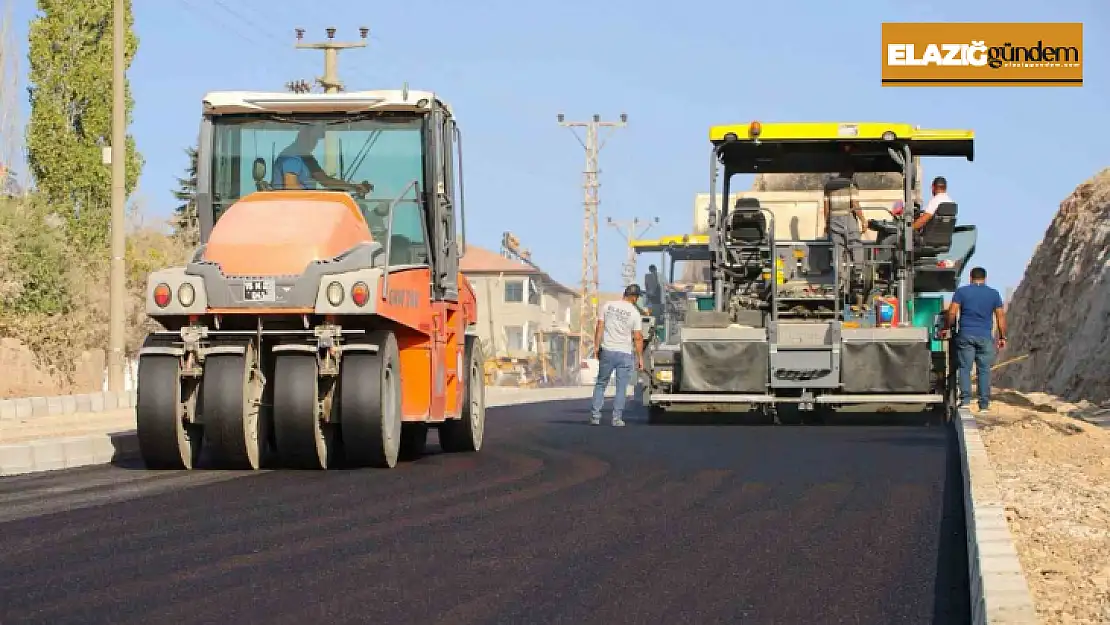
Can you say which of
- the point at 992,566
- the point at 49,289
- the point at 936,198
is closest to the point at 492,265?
the point at 49,289

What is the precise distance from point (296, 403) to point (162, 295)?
4.10 feet

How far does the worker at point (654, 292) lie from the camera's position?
24.0m

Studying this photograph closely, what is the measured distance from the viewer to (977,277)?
19172 millimetres

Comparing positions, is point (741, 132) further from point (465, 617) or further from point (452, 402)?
point (465, 617)

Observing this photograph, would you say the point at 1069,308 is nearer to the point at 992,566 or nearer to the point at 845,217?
the point at 845,217

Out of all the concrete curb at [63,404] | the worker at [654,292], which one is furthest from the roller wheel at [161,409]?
the worker at [654,292]

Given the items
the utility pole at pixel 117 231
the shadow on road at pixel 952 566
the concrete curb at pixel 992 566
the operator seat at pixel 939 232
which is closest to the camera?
the concrete curb at pixel 992 566

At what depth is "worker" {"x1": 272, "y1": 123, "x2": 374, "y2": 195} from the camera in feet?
43.9

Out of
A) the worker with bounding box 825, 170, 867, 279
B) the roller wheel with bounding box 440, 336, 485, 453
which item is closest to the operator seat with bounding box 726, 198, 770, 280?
the worker with bounding box 825, 170, 867, 279

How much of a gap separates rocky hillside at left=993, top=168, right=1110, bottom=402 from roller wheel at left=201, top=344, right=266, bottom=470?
44.8 ft

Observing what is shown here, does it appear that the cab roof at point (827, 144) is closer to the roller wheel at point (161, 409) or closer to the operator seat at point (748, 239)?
the operator seat at point (748, 239)

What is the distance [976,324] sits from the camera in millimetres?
18719

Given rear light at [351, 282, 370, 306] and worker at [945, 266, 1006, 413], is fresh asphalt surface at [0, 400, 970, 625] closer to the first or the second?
rear light at [351, 282, 370, 306]

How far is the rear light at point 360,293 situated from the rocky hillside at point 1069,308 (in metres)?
13.4
